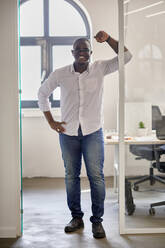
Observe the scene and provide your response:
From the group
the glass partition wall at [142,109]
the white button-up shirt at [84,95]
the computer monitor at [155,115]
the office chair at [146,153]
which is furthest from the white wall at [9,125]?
the computer monitor at [155,115]

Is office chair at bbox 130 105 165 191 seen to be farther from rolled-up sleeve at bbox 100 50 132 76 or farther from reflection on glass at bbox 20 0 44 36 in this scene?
reflection on glass at bbox 20 0 44 36

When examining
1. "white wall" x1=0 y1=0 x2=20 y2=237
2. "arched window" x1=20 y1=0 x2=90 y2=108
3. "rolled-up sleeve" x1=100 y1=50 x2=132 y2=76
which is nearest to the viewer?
"white wall" x1=0 y1=0 x2=20 y2=237

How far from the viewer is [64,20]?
5715mm

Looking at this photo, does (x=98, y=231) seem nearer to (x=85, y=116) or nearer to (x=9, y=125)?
(x=85, y=116)

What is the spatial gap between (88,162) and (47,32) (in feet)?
9.88

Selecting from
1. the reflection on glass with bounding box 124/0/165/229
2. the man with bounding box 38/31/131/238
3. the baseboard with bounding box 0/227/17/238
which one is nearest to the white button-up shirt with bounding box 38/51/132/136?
the man with bounding box 38/31/131/238

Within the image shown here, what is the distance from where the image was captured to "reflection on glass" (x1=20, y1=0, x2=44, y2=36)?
18.7 ft

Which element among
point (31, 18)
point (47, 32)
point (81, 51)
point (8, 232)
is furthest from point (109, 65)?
point (31, 18)

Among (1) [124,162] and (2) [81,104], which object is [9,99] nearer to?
(2) [81,104]

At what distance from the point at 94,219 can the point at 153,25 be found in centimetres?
166

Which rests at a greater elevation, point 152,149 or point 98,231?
point 152,149

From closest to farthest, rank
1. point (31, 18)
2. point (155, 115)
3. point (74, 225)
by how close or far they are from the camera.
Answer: point (155, 115)
point (74, 225)
point (31, 18)

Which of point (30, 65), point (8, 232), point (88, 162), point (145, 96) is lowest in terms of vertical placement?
point (8, 232)

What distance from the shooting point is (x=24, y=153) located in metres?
5.71
